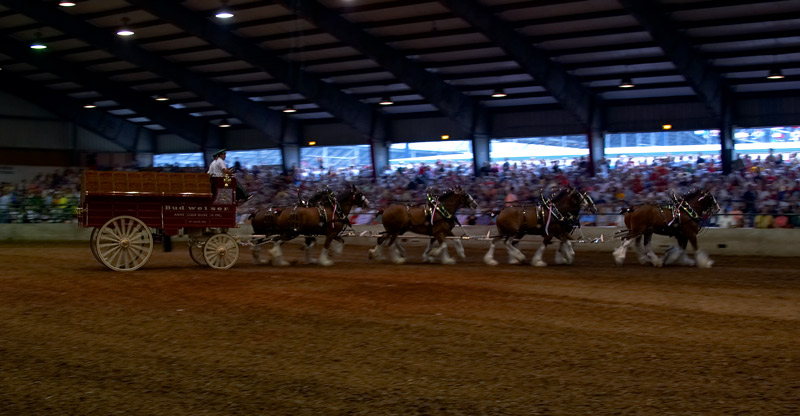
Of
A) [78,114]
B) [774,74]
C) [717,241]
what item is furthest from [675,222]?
[78,114]

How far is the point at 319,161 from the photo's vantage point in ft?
114

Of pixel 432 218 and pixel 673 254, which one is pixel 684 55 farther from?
pixel 432 218

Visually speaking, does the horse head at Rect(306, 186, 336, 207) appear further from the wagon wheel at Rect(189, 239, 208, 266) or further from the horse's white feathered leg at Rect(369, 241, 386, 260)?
the wagon wheel at Rect(189, 239, 208, 266)

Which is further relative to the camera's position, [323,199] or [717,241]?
[717,241]

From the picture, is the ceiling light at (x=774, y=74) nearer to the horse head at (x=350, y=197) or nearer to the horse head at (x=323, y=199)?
the horse head at (x=350, y=197)

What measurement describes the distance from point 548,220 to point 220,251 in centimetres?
643

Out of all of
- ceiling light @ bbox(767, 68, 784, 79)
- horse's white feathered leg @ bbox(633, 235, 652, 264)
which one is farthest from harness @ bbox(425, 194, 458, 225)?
ceiling light @ bbox(767, 68, 784, 79)

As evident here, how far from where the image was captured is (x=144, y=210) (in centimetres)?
1276

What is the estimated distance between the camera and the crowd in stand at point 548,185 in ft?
63.8

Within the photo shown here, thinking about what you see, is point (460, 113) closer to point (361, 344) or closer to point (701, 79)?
point (701, 79)

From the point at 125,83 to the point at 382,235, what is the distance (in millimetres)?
21247

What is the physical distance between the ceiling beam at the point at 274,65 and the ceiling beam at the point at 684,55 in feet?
41.6

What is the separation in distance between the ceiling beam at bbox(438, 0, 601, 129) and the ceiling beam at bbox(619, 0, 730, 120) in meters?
3.93

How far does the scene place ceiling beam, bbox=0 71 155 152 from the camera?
1427 inches
